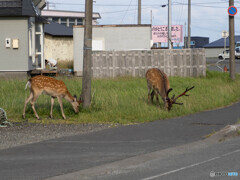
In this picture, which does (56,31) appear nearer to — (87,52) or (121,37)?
(121,37)

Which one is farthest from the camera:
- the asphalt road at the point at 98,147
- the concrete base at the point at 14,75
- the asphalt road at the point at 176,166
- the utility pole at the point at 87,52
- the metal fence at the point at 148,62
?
the metal fence at the point at 148,62

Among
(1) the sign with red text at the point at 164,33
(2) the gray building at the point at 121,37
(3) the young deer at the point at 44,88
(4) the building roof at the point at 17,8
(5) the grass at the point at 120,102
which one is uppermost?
(1) the sign with red text at the point at 164,33

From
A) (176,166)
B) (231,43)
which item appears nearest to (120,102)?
(176,166)

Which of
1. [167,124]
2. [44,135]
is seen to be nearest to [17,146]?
[44,135]

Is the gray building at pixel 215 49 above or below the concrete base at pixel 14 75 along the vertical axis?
above

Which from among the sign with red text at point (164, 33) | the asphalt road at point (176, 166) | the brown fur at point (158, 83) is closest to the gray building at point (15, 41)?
the brown fur at point (158, 83)

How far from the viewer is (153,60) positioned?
3016cm

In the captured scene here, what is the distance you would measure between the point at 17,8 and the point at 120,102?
440 inches

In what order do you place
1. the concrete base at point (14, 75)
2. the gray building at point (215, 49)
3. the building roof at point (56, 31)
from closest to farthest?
the concrete base at point (14, 75) → the building roof at point (56, 31) → the gray building at point (215, 49)

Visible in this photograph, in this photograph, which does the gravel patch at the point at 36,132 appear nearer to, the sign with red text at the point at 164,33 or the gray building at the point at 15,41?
the gray building at the point at 15,41

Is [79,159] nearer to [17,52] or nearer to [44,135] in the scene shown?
[44,135]

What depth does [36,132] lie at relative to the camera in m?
13.3

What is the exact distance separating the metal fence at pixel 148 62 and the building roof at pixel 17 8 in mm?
5063

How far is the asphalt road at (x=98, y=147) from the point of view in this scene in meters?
9.22
